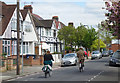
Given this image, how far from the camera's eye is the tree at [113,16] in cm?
1702

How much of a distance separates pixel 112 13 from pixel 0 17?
719 inches

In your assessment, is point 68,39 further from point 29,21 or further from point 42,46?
point 29,21

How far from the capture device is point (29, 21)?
3947cm

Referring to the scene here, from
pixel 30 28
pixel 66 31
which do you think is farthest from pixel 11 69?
pixel 66 31

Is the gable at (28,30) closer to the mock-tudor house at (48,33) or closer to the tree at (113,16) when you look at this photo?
the mock-tudor house at (48,33)

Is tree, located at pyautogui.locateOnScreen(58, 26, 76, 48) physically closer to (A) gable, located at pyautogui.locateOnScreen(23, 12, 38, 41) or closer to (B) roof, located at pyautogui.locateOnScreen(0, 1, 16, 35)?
(A) gable, located at pyautogui.locateOnScreen(23, 12, 38, 41)

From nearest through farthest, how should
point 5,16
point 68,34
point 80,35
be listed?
point 5,16 → point 68,34 → point 80,35

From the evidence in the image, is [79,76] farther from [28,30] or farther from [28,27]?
[28,27]

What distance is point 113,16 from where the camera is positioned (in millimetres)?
17266

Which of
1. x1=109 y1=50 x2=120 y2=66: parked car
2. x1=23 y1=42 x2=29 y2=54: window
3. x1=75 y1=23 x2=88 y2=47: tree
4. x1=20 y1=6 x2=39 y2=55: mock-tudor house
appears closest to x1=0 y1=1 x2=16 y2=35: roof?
x1=20 y1=6 x2=39 y2=55: mock-tudor house

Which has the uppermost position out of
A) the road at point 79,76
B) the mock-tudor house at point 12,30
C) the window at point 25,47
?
the mock-tudor house at point 12,30

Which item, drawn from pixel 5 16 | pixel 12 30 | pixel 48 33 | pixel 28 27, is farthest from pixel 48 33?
pixel 5 16

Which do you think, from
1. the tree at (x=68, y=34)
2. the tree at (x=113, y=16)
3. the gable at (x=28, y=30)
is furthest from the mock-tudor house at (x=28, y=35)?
the tree at (x=113, y=16)

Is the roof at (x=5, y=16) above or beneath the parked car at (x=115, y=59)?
above
